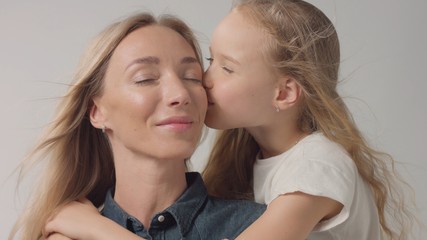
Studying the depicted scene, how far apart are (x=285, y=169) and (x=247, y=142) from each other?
36cm

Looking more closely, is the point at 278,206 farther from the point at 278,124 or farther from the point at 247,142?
the point at 247,142

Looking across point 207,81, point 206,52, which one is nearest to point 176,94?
point 207,81

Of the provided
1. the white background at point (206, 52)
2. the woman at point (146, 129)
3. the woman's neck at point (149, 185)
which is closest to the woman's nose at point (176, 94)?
the woman at point (146, 129)

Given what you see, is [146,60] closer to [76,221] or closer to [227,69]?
[227,69]

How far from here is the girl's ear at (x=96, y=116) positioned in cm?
188

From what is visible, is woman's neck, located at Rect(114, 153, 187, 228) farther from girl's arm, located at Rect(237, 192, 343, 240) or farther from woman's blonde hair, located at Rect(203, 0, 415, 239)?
woman's blonde hair, located at Rect(203, 0, 415, 239)

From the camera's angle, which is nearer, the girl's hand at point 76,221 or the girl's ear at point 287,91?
the girl's hand at point 76,221

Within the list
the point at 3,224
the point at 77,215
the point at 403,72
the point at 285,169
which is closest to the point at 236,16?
the point at 285,169

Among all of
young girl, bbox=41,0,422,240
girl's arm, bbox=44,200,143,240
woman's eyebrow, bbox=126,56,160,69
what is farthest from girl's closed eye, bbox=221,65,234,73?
girl's arm, bbox=44,200,143,240

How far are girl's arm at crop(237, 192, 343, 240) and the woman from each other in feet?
0.36

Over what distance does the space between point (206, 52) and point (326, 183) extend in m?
1.07

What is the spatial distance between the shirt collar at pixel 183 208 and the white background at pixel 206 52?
2.65 ft

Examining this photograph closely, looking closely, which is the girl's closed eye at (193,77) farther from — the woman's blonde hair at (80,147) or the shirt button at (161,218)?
the shirt button at (161,218)

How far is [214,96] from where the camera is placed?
1.90 m
